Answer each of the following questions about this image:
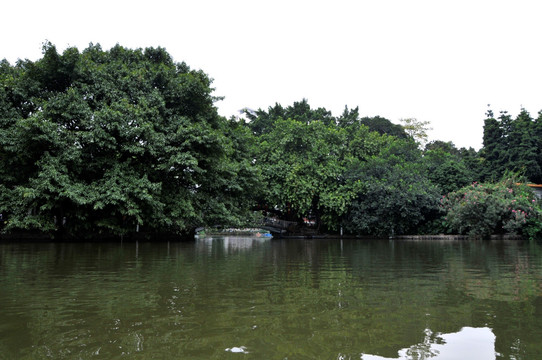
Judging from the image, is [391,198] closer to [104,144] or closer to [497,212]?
[497,212]

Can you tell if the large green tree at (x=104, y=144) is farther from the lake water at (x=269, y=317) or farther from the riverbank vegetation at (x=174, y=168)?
the lake water at (x=269, y=317)

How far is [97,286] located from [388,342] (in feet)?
13.6

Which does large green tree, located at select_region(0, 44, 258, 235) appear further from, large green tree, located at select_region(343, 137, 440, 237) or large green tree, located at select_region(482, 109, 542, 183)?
large green tree, located at select_region(482, 109, 542, 183)

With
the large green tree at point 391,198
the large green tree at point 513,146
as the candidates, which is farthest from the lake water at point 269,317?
the large green tree at point 513,146

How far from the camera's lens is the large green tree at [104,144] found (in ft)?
54.1

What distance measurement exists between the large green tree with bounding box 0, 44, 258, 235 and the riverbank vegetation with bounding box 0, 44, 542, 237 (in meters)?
0.06

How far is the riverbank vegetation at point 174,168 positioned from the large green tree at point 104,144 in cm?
6

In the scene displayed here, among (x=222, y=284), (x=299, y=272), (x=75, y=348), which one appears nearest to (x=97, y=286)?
(x=222, y=284)

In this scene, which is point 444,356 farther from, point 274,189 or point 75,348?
point 274,189

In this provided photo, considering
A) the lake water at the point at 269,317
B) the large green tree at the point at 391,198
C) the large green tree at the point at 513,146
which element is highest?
the large green tree at the point at 513,146

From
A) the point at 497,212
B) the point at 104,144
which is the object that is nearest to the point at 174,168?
the point at 104,144

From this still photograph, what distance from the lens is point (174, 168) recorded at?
61.3ft

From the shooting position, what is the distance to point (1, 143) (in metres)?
16.8

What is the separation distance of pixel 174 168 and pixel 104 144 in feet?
10.7
